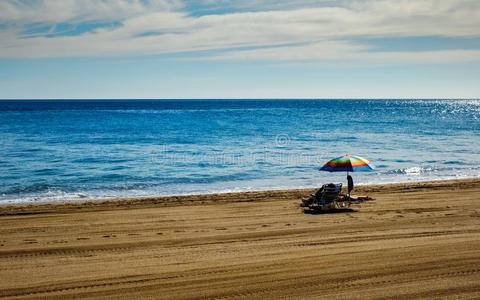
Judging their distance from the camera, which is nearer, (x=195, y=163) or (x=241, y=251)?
(x=241, y=251)

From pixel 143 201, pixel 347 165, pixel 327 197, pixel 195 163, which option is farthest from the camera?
pixel 195 163

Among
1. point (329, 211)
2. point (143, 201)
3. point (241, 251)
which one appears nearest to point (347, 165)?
point (329, 211)

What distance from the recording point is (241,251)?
1064 centimetres

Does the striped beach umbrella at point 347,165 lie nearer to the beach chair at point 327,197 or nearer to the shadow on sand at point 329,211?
the beach chair at point 327,197

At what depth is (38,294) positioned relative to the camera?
26.4 feet

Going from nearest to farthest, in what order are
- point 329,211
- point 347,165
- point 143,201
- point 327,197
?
point 329,211 < point 327,197 < point 347,165 < point 143,201

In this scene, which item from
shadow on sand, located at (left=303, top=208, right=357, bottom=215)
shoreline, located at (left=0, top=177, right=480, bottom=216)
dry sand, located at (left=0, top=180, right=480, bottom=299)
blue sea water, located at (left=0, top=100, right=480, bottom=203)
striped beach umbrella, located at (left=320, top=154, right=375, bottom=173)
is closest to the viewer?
dry sand, located at (left=0, top=180, right=480, bottom=299)

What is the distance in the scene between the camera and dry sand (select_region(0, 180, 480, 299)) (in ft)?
27.1

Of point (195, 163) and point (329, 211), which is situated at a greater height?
point (329, 211)

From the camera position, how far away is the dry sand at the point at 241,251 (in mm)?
8250

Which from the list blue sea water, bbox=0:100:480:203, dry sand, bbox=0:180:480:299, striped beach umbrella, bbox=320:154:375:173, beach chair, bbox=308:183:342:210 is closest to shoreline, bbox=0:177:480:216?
dry sand, bbox=0:180:480:299

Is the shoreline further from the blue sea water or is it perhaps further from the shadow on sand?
the shadow on sand

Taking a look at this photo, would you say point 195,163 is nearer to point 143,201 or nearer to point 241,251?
point 143,201

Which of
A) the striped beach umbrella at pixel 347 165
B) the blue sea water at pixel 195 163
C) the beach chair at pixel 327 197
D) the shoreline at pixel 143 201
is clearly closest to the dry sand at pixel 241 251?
the shoreline at pixel 143 201
